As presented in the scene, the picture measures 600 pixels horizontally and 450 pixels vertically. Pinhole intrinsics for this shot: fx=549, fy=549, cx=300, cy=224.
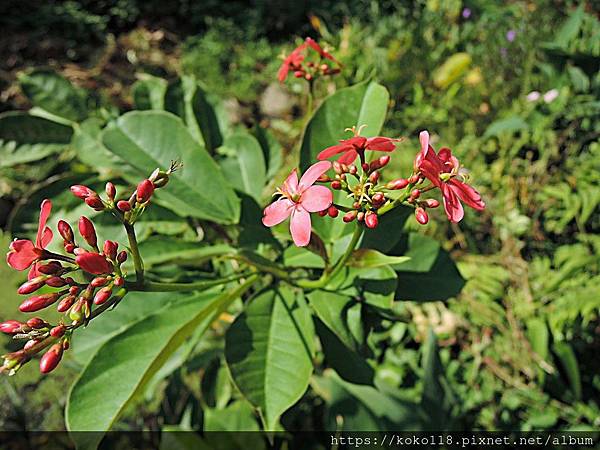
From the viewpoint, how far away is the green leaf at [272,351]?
810 mm

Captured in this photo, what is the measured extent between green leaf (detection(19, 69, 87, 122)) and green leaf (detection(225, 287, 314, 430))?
28.2 inches

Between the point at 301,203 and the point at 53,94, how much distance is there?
90 centimetres

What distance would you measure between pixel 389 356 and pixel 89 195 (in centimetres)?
152

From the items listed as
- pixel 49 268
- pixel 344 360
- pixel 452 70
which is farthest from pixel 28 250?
pixel 452 70

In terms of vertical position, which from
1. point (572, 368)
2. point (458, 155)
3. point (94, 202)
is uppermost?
point (94, 202)

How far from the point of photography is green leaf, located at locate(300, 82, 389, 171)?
0.89 meters

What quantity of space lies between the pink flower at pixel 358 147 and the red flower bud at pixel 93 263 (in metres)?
0.26

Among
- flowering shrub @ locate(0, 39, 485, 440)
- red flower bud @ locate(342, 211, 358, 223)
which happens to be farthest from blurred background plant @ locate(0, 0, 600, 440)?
red flower bud @ locate(342, 211, 358, 223)

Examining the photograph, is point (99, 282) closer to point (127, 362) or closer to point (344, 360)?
point (127, 362)

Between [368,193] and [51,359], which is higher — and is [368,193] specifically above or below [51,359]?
above

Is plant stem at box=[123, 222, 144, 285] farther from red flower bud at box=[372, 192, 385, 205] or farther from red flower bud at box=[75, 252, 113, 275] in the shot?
red flower bud at box=[372, 192, 385, 205]

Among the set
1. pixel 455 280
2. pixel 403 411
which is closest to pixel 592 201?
pixel 403 411

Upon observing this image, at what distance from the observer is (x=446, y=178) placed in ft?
2.11

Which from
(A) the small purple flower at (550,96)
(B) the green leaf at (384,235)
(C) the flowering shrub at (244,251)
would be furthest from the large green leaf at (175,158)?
(A) the small purple flower at (550,96)
